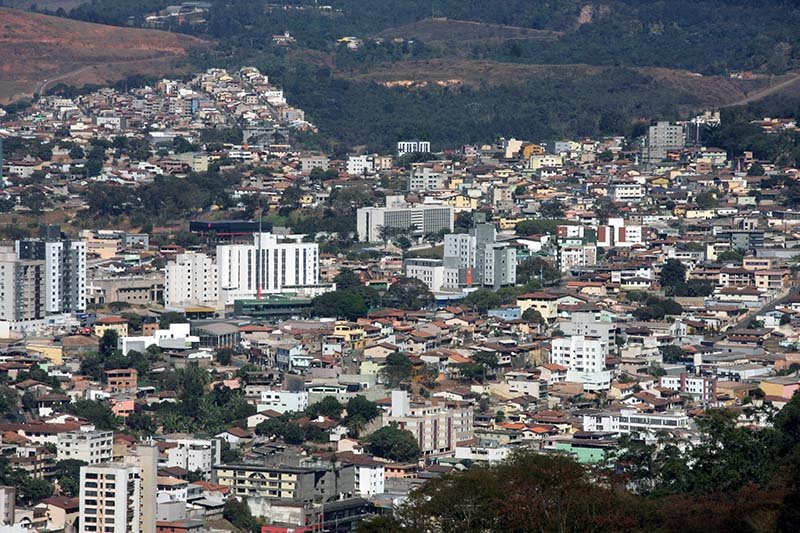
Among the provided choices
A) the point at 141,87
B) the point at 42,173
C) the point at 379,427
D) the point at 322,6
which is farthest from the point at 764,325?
the point at 322,6

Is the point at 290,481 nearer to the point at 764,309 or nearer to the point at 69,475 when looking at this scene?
the point at 69,475

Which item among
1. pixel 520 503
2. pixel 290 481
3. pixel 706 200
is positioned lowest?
pixel 290 481

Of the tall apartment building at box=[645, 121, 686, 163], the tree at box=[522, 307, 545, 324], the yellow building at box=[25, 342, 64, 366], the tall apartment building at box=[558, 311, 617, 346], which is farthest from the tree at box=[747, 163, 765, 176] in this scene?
the yellow building at box=[25, 342, 64, 366]

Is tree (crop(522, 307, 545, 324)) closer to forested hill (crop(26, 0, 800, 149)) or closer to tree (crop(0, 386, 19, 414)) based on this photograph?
tree (crop(0, 386, 19, 414))

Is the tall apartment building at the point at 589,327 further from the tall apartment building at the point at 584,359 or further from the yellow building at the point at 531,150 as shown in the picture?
the yellow building at the point at 531,150

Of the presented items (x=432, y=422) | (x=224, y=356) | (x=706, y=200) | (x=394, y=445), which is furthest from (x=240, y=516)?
(x=706, y=200)

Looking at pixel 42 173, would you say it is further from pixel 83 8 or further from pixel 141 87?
pixel 83 8
